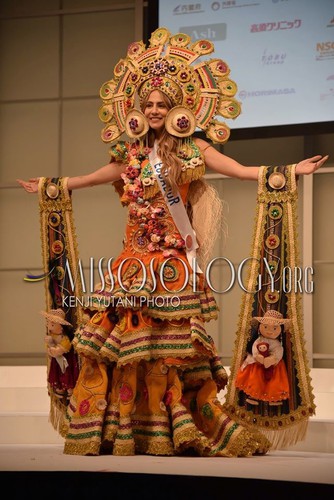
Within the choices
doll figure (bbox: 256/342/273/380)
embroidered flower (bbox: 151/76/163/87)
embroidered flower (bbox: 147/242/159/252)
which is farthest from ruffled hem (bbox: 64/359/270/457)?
embroidered flower (bbox: 151/76/163/87)

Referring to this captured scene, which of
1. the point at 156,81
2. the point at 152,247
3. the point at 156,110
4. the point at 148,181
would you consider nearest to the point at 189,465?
the point at 152,247

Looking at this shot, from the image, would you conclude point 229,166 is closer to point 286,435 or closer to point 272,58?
point 286,435

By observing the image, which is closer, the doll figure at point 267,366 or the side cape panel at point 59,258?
the doll figure at point 267,366

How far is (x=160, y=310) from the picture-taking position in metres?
3.65

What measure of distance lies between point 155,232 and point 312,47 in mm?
2716

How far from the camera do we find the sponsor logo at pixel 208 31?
6172mm

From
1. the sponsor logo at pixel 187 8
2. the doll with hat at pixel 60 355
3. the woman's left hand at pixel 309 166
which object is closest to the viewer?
the woman's left hand at pixel 309 166

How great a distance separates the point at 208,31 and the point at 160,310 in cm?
308

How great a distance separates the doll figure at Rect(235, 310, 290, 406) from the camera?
3756mm

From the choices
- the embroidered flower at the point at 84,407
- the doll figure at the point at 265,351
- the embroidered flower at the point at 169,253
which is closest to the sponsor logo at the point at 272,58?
the embroidered flower at the point at 169,253

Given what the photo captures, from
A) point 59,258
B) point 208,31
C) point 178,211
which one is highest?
point 208,31

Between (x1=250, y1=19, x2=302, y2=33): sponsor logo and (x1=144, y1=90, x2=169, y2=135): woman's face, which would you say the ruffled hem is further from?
(x1=250, y1=19, x2=302, y2=33): sponsor logo

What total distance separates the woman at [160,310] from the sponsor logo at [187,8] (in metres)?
2.38

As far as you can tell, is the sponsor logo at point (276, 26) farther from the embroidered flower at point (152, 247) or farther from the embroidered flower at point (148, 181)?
the embroidered flower at point (152, 247)
